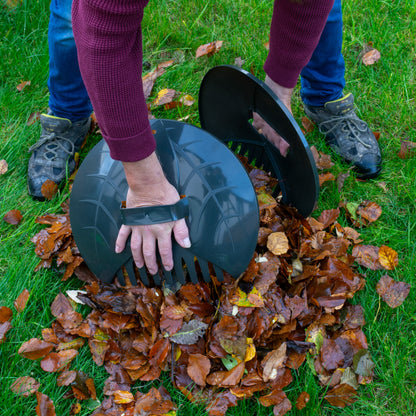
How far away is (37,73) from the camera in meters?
2.73

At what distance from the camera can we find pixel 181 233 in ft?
4.62

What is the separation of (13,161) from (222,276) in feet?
5.03

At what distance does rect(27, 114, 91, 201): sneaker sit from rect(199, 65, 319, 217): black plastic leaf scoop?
2.58 feet

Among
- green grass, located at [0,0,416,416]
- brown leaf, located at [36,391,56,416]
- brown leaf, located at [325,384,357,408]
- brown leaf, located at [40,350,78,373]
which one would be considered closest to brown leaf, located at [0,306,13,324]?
green grass, located at [0,0,416,416]

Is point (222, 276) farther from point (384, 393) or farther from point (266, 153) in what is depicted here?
point (384, 393)

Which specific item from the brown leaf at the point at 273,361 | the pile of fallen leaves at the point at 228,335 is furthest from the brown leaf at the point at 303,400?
the brown leaf at the point at 273,361

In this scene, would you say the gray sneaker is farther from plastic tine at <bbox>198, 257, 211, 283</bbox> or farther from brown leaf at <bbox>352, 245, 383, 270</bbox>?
plastic tine at <bbox>198, 257, 211, 283</bbox>

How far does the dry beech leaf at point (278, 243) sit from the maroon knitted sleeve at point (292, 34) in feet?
2.02

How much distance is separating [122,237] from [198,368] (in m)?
0.56

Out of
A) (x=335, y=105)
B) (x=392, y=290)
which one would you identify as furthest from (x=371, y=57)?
(x=392, y=290)

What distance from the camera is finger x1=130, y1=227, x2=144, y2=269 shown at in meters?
1.41

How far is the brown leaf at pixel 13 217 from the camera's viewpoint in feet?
6.82

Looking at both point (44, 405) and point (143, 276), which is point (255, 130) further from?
point (44, 405)

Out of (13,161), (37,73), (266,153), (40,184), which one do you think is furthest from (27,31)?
(266,153)
